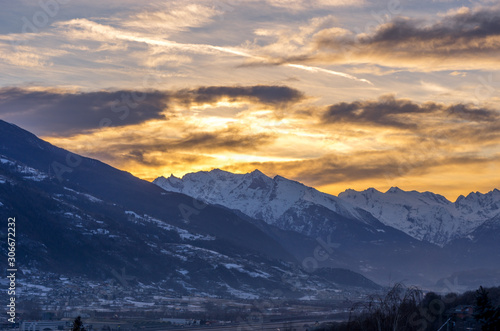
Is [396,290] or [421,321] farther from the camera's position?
[421,321]

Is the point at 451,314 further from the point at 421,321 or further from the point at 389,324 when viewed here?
the point at 389,324

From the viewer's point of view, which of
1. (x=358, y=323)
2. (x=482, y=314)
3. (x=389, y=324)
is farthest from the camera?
(x=358, y=323)

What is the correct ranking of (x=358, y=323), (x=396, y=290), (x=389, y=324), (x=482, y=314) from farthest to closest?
1. (x=358, y=323)
2. (x=389, y=324)
3. (x=396, y=290)
4. (x=482, y=314)

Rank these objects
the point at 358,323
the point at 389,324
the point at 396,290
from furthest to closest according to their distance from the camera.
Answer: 1. the point at 358,323
2. the point at 389,324
3. the point at 396,290

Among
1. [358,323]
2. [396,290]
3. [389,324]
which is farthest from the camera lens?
[358,323]

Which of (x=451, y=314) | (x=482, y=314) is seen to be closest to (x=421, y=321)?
(x=451, y=314)

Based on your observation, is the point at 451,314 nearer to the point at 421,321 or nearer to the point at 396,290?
the point at 421,321

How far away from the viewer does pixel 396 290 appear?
15575cm

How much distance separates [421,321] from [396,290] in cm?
4223

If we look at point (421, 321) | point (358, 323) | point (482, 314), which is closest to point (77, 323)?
point (482, 314)

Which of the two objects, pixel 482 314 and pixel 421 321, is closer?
pixel 482 314

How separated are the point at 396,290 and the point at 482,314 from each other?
992 inches

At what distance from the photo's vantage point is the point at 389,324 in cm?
16600

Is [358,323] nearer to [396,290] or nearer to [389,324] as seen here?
[389,324]
